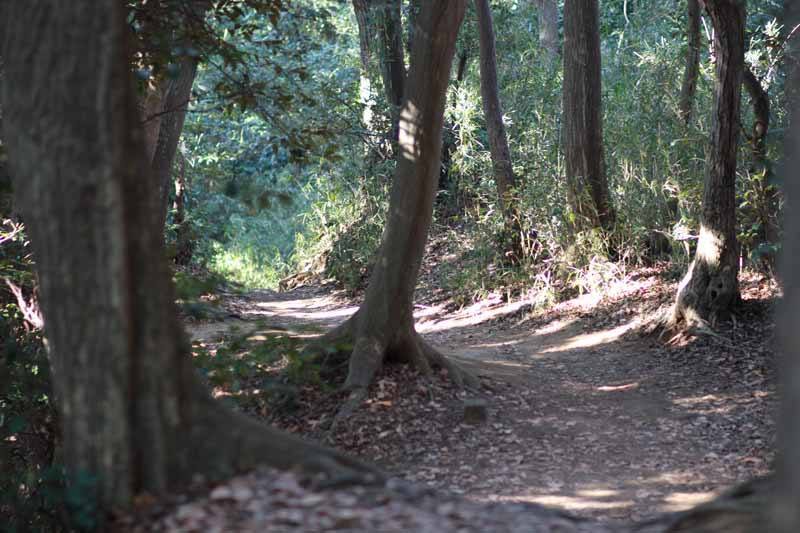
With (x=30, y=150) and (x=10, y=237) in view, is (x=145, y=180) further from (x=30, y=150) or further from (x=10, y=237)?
(x=10, y=237)

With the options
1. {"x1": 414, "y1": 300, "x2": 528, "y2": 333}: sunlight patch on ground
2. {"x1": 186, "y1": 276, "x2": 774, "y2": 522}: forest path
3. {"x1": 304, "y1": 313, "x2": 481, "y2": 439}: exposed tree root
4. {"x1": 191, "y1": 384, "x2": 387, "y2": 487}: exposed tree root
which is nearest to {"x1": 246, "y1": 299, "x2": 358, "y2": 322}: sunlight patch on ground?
{"x1": 414, "y1": 300, "x2": 528, "y2": 333}: sunlight patch on ground

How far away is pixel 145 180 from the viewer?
168 inches

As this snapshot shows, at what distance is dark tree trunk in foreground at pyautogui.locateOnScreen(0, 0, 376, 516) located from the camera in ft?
13.3

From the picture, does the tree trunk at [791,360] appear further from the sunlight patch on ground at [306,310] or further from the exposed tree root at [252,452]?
the sunlight patch on ground at [306,310]

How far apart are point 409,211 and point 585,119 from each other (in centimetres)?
550

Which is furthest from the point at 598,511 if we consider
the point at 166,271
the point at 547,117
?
the point at 547,117

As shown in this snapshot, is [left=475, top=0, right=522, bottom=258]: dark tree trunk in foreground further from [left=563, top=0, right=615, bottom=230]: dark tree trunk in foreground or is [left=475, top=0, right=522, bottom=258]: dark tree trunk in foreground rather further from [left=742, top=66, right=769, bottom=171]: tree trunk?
[left=742, top=66, right=769, bottom=171]: tree trunk

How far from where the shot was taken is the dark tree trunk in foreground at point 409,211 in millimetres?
8219

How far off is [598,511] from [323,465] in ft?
7.83

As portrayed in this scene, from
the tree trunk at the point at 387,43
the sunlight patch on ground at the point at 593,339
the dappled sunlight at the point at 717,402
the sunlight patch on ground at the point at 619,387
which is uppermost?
the tree trunk at the point at 387,43

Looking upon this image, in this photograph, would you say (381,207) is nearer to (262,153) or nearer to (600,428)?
(262,153)

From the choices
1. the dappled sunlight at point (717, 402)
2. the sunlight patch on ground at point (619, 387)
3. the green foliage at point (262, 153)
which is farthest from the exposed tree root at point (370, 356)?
the green foliage at point (262, 153)

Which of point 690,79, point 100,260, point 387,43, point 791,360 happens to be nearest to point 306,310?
point 387,43

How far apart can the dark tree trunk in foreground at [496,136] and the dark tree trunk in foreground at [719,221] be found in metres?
4.39
